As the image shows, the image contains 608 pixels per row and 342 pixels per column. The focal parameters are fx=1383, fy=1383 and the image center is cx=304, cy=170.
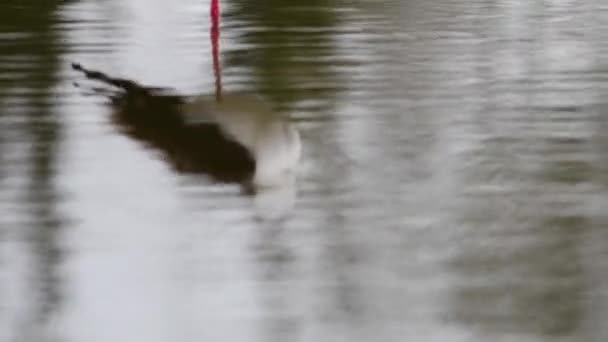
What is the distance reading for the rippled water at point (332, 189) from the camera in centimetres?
176

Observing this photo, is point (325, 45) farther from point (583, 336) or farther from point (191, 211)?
point (583, 336)

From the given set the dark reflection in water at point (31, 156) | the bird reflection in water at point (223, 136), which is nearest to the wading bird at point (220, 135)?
the bird reflection in water at point (223, 136)

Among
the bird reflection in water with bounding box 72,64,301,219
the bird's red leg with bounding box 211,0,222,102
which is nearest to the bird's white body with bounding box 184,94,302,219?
the bird reflection in water with bounding box 72,64,301,219

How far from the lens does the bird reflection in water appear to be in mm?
2219

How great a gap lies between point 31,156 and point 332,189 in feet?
1.72

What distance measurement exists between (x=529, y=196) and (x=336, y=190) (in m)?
0.30

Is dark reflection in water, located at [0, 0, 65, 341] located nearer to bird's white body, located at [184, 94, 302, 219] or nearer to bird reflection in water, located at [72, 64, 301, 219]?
bird reflection in water, located at [72, 64, 301, 219]

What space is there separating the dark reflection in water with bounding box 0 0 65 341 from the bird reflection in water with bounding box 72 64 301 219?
16cm

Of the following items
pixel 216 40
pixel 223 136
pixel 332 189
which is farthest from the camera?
pixel 216 40

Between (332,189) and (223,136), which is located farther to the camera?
(223,136)

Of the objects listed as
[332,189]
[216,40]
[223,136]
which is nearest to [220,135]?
[223,136]

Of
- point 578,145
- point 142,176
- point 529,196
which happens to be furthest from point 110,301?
point 578,145

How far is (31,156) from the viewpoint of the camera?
2336 mm

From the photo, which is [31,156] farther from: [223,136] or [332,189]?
[332,189]
